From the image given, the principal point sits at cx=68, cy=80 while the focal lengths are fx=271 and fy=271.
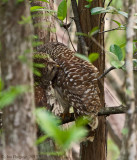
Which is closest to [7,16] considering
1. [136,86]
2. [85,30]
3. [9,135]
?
[9,135]

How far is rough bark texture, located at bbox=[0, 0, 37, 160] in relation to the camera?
3.47 feet

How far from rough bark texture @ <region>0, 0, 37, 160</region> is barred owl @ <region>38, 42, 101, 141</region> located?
1.00 metres

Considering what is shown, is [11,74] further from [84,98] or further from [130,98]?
[84,98]

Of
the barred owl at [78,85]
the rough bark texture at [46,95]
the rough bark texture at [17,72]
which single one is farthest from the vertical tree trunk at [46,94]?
the rough bark texture at [17,72]

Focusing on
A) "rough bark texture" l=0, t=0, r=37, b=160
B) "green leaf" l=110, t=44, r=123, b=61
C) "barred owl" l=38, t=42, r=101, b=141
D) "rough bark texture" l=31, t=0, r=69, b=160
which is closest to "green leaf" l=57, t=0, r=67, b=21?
"rough bark texture" l=31, t=0, r=69, b=160

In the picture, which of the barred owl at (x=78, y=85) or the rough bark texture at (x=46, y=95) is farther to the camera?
the rough bark texture at (x=46, y=95)

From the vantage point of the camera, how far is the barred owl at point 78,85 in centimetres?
206

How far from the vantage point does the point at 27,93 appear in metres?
1.08

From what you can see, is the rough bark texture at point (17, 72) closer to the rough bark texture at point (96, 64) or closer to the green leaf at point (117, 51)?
the green leaf at point (117, 51)

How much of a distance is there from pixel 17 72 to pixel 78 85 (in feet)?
3.66

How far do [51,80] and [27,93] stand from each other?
1.31 metres

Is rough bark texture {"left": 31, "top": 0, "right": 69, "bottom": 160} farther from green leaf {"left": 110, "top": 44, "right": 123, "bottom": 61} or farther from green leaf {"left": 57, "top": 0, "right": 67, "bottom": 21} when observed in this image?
green leaf {"left": 110, "top": 44, "right": 123, "bottom": 61}

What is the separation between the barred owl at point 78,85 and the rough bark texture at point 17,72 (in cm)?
100

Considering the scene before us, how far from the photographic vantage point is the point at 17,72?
106cm
